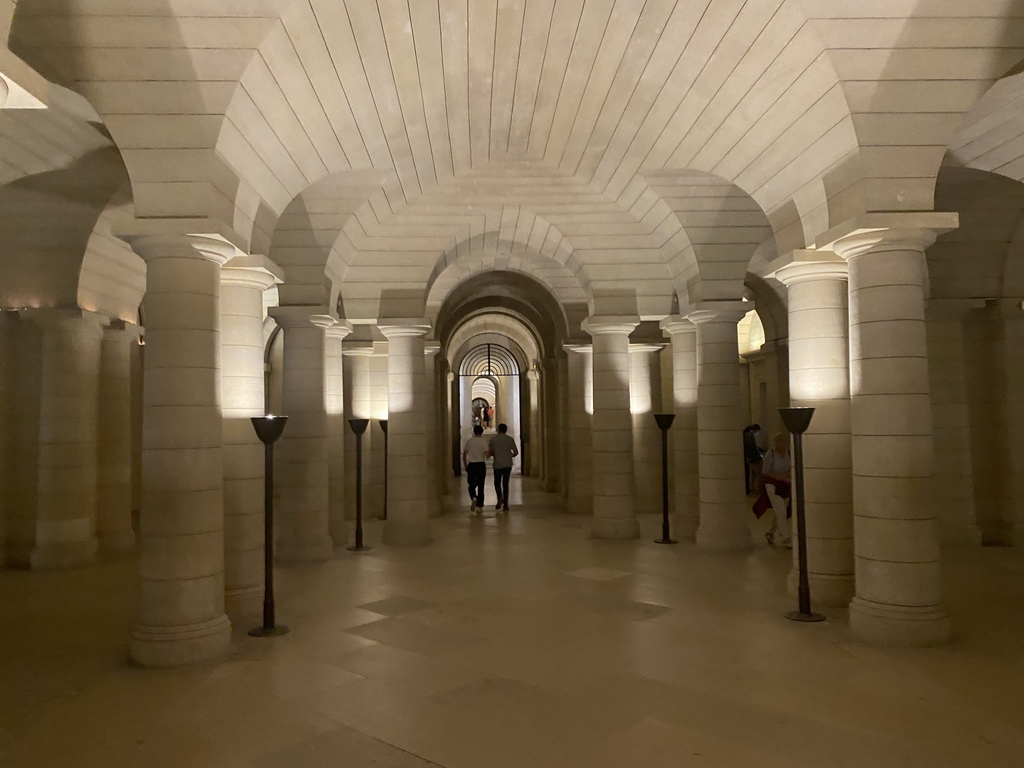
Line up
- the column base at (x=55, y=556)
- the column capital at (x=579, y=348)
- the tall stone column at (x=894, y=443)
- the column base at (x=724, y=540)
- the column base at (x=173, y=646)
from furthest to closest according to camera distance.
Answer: the column capital at (x=579, y=348), the column base at (x=724, y=540), the column base at (x=55, y=556), the tall stone column at (x=894, y=443), the column base at (x=173, y=646)

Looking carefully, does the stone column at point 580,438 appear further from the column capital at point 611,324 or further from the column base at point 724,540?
the column base at point 724,540

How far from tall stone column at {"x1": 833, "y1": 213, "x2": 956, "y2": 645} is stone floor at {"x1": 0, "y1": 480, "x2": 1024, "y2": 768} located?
1.12 feet

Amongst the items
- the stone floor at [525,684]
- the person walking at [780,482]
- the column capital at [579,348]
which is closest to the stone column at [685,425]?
the person walking at [780,482]

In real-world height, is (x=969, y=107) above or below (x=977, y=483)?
above

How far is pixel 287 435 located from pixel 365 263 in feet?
9.55

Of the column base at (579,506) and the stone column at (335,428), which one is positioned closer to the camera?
the stone column at (335,428)

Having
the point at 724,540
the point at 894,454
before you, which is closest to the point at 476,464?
the point at 724,540

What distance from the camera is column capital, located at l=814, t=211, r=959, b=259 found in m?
5.64

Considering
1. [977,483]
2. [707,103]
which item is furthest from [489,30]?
[977,483]

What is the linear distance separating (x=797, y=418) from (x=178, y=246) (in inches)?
217

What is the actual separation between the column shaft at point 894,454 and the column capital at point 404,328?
6531 millimetres

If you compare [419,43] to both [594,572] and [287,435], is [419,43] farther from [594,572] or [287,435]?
[594,572]

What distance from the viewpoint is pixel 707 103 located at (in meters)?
6.56

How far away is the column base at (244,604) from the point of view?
661 centimetres
